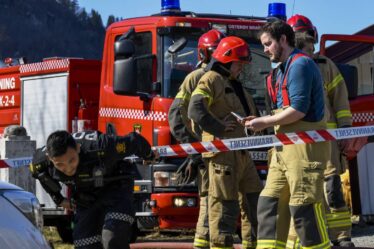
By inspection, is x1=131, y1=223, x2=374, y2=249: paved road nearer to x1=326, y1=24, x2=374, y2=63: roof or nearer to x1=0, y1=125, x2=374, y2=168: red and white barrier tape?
x1=0, y1=125, x2=374, y2=168: red and white barrier tape

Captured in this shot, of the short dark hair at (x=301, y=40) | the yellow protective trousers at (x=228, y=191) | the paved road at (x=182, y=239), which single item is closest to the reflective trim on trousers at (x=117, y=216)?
the yellow protective trousers at (x=228, y=191)

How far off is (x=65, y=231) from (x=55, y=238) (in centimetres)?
64

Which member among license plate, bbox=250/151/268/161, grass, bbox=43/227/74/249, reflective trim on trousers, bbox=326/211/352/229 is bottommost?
grass, bbox=43/227/74/249

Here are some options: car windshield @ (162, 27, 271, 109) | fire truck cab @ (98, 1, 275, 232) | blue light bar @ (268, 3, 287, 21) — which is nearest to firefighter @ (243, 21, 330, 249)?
fire truck cab @ (98, 1, 275, 232)

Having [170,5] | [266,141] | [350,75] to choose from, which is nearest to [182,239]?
[170,5]

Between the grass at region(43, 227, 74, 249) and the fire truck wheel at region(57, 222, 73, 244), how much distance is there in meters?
0.08

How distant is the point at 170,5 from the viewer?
10930 millimetres

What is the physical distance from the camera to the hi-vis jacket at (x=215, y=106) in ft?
25.6

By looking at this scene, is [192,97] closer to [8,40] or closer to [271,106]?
[271,106]

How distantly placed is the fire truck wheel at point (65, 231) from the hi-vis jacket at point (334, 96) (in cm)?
512

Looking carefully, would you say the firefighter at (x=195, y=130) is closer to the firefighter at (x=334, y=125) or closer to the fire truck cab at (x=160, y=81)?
the firefighter at (x=334, y=125)

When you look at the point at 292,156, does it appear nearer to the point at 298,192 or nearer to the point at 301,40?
the point at 298,192

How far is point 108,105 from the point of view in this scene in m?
11.1

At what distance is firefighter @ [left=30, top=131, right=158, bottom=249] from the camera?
6.96 m
